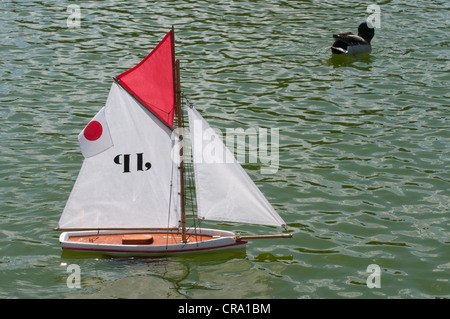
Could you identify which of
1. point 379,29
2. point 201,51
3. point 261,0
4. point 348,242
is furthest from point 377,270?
point 261,0

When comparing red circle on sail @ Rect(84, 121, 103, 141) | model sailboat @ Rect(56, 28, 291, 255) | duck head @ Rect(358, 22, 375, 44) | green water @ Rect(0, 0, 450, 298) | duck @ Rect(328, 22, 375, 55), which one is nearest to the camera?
green water @ Rect(0, 0, 450, 298)

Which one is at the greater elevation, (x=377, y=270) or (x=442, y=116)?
(x=442, y=116)

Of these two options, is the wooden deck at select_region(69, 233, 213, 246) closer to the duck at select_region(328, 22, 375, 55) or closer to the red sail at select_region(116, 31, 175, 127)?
the red sail at select_region(116, 31, 175, 127)

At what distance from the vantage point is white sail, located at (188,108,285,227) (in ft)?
54.7

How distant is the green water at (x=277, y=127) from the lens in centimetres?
1662

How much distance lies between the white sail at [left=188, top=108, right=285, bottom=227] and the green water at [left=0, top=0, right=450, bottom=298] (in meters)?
1.11

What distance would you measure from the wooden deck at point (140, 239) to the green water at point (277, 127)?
0.43 metres

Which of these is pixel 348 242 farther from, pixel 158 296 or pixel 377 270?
pixel 158 296

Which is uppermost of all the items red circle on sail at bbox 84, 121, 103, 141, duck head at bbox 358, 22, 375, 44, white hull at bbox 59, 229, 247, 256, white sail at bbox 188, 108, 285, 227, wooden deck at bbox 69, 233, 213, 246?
duck head at bbox 358, 22, 375, 44

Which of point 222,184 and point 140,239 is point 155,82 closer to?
point 222,184

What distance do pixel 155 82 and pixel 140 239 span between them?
144 inches

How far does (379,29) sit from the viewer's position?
3275 cm


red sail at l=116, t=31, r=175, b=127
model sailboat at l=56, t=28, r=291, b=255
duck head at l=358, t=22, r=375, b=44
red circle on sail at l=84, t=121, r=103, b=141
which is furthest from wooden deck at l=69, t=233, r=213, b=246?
duck head at l=358, t=22, r=375, b=44

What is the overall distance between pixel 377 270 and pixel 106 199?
654 centimetres
